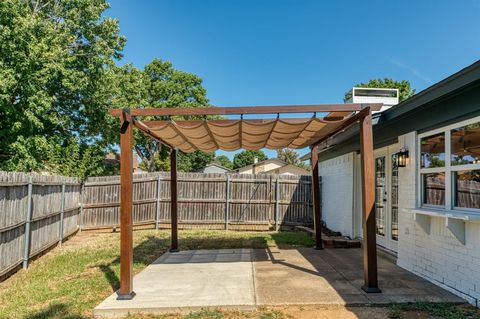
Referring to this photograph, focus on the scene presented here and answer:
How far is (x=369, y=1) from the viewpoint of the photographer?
41.0 ft

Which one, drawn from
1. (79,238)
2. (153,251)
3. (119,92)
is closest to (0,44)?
(119,92)

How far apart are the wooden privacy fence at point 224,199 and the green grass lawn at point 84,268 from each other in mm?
912

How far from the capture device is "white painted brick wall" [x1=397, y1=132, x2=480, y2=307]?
166 inches

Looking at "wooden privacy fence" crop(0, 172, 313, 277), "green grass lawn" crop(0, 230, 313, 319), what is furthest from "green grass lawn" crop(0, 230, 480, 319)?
"wooden privacy fence" crop(0, 172, 313, 277)

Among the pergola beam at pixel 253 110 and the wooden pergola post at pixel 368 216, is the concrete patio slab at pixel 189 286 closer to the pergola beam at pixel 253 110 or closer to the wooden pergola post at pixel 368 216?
the wooden pergola post at pixel 368 216

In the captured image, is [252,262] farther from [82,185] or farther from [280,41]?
[280,41]

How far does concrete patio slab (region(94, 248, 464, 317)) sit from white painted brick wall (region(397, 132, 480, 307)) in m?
0.18

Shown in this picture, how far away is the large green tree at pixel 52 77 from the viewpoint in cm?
1154

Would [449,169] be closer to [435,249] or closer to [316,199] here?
[435,249]

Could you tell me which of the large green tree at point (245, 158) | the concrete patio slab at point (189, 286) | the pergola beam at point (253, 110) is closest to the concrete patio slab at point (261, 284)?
the concrete patio slab at point (189, 286)

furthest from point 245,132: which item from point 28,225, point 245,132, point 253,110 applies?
point 28,225

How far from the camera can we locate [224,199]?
40.1 feet

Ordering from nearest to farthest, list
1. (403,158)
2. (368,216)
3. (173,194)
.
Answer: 1. (368,216)
2. (403,158)
3. (173,194)

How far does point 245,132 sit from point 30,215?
4.77 m
